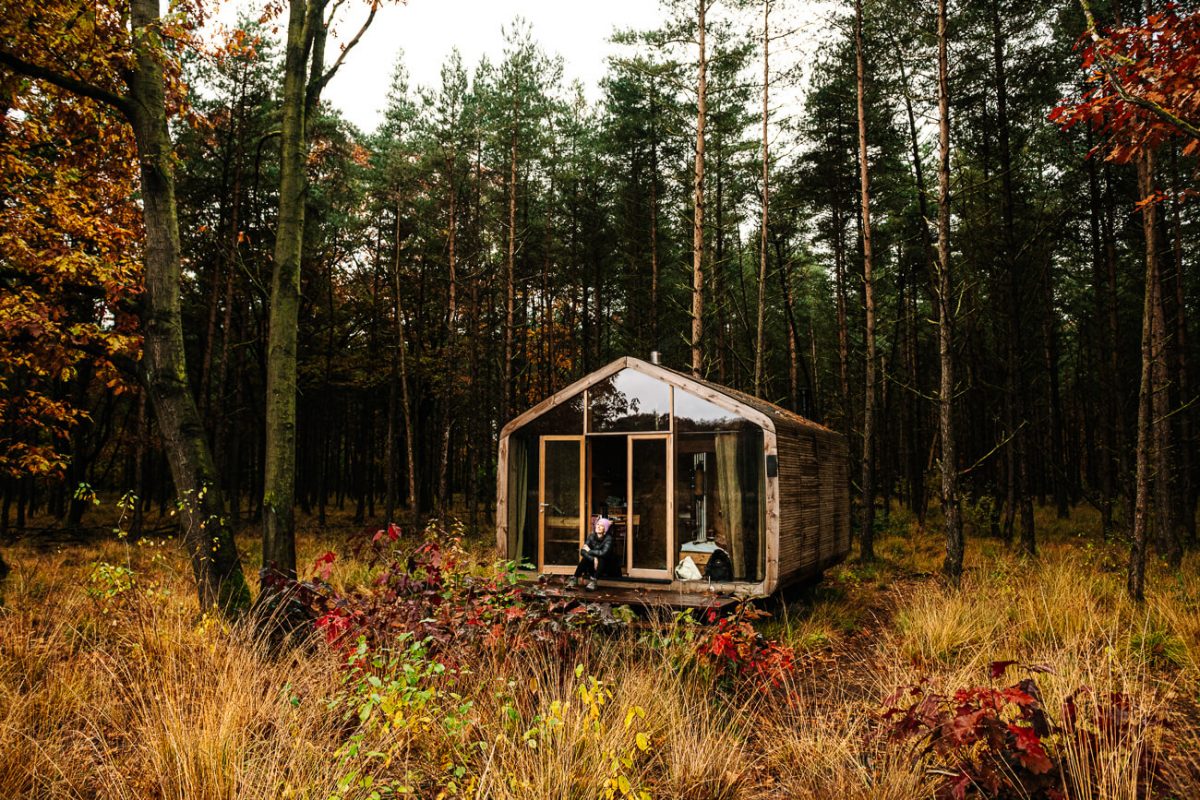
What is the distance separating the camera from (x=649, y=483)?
805cm

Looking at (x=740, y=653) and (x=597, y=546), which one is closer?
Answer: (x=740, y=653)

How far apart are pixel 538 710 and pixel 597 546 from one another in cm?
419

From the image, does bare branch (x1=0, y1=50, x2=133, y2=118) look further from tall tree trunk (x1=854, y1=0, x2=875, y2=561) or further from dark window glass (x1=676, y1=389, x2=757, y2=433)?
tall tree trunk (x1=854, y1=0, x2=875, y2=561)

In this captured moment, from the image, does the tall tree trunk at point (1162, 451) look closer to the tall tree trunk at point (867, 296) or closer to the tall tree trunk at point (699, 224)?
the tall tree trunk at point (867, 296)

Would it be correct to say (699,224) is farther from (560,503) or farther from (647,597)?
(647,597)

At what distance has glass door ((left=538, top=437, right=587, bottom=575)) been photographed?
8.22m

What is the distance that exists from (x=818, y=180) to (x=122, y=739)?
14.8m

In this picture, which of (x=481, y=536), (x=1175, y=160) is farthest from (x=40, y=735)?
(x=1175, y=160)

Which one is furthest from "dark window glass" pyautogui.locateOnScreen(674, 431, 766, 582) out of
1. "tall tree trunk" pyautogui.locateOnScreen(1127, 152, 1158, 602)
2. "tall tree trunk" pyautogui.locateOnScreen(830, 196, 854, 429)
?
"tall tree trunk" pyautogui.locateOnScreen(830, 196, 854, 429)

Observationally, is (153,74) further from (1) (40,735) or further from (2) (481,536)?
(2) (481,536)

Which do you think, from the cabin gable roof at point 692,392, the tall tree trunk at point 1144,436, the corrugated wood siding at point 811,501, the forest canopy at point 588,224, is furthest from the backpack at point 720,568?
the tall tree trunk at point 1144,436

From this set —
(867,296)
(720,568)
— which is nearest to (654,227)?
(867,296)

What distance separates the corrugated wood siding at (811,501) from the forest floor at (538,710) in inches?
61.7

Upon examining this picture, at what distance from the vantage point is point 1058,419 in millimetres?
18250
